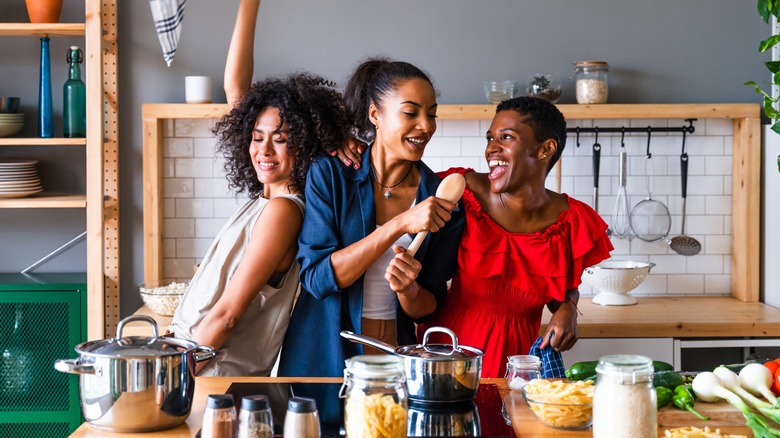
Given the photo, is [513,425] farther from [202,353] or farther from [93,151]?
[93,151]

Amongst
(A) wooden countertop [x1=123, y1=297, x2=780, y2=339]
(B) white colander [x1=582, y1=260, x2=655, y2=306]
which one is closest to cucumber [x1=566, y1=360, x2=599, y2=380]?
(A) wooden countertop [x1=123, y1=297, x2=780, y2=339]

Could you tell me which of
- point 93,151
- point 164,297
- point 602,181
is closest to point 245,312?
point 164,297

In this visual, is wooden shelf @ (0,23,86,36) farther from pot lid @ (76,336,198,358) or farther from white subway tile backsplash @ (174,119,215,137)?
pot lid @ (76,336,198,358)

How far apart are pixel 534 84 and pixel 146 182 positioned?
1889 mm

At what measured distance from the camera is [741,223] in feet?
14.8

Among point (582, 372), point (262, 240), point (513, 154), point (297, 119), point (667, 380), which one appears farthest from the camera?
point (513, 154)

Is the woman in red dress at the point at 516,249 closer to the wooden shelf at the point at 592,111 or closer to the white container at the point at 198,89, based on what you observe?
the wooden shelf at the point at 592,111

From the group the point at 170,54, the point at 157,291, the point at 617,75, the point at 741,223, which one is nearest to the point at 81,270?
the point at 157,291

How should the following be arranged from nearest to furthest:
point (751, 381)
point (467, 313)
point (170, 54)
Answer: point (751, 381), point (467, 313), point (170, 54)

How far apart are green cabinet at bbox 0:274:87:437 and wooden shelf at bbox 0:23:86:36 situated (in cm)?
114

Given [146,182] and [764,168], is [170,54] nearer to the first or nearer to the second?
[146,182]

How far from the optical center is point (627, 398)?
168 cm

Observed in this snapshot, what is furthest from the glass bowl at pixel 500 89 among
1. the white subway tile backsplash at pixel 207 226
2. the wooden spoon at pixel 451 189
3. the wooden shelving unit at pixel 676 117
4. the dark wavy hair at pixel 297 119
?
the wooden spoon at pixel 451 189

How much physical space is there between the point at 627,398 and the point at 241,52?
1839 millimetres
